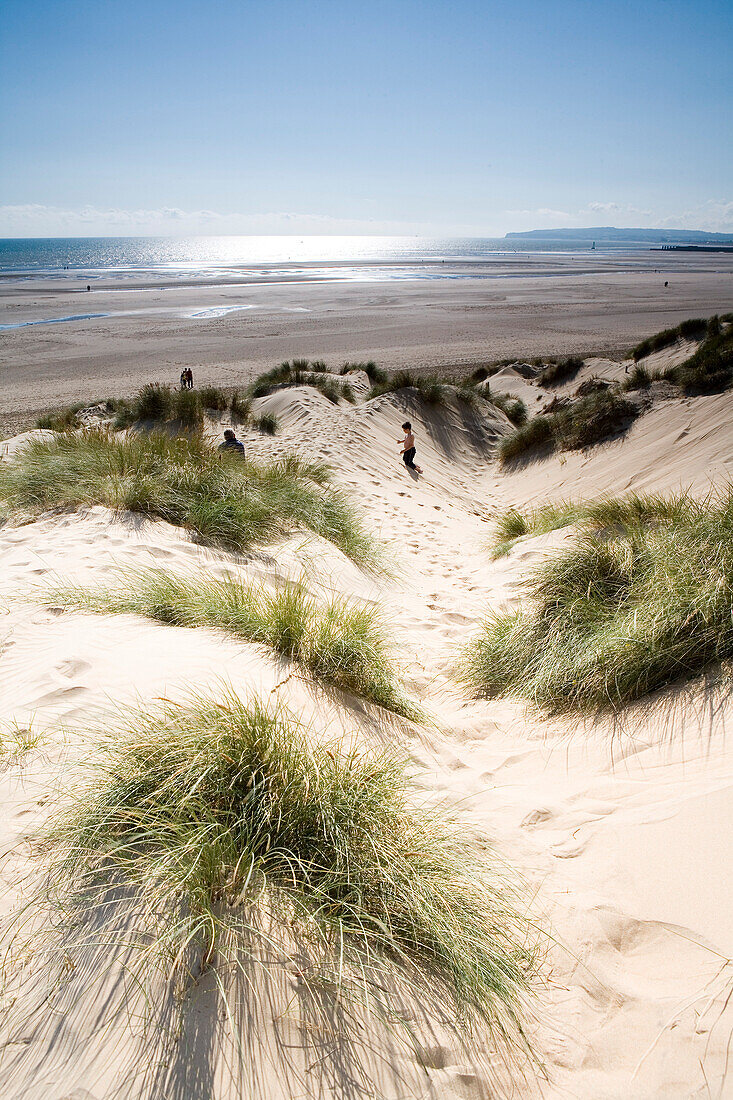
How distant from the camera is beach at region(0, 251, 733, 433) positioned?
79.9 ft

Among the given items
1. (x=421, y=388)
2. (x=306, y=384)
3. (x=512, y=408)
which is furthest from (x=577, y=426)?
(x=306, y=384)

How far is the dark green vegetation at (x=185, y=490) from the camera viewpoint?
5.94m

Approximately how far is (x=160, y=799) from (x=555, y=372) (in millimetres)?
17976

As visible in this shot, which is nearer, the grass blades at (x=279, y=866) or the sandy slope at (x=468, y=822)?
the sandy slope at (x=468, y=822)

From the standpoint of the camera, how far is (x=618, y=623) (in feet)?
12.4

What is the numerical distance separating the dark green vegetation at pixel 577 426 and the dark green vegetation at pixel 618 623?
6.36m

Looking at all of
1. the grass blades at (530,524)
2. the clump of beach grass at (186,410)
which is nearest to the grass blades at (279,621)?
the grass blades at (530,524)

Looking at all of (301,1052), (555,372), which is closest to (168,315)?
(555,372)

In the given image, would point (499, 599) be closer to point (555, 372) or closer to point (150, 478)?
point (150, 478)

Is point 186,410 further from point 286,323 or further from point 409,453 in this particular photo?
point 286,323

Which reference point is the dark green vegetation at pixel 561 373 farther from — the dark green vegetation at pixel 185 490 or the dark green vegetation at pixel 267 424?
the dark green vegetation at pixel 185 490

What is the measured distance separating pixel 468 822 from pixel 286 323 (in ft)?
123

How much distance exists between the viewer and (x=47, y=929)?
1.68 meters

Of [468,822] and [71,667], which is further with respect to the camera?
[71,667]
